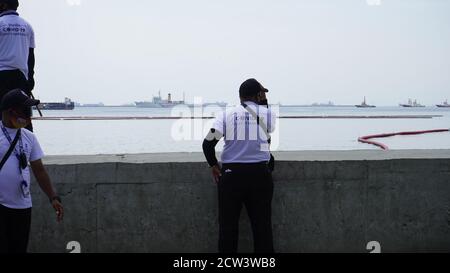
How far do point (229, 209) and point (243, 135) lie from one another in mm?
674

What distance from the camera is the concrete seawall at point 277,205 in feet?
17.9

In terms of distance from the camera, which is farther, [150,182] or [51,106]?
[51,106]

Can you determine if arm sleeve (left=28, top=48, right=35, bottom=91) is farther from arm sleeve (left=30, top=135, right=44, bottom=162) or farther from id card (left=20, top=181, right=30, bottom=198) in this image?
id card (left=20, top=181, right=30, bottom=198)

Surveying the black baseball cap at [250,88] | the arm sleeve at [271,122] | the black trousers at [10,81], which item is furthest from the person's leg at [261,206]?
the black trousers at [10,81]

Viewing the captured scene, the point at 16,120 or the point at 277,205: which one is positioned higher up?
the point at 16,120

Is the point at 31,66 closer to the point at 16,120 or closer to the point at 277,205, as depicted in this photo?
the point at 16,120

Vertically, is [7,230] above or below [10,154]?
below

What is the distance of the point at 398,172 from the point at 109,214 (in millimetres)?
3039

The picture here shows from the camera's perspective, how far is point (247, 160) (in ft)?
15.4

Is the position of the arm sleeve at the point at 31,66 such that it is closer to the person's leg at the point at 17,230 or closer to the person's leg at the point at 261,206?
the person's leg at the point at 17,230

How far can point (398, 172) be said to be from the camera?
5.63 m

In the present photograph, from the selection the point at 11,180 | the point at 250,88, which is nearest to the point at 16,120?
the point at 11,180
